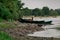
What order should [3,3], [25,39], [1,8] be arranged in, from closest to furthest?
[25,39]
[1,8]
[3,3]

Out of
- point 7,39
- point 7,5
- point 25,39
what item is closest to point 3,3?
point 7,5

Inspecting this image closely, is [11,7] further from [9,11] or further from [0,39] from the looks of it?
[0,39]

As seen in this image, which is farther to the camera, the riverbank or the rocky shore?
the rocky shore

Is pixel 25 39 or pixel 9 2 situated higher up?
pixel 9 2

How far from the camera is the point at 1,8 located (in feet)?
220

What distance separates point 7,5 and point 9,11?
1.79 metres

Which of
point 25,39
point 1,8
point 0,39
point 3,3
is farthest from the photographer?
point 3,3

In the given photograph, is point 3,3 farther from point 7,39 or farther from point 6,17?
point 7,39

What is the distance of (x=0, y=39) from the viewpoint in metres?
24.7

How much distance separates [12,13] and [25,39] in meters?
42.6

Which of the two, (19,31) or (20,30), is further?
(20,30)

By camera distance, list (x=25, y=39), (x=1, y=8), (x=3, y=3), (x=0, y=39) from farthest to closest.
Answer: (x=3, y=3), (x=1, y=8), (x=25, y=39), (x=0, y=39)

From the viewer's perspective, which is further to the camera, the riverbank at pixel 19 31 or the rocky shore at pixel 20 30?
the rocky shore at pixel 20 30

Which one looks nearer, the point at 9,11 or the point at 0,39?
the point at 0,39
